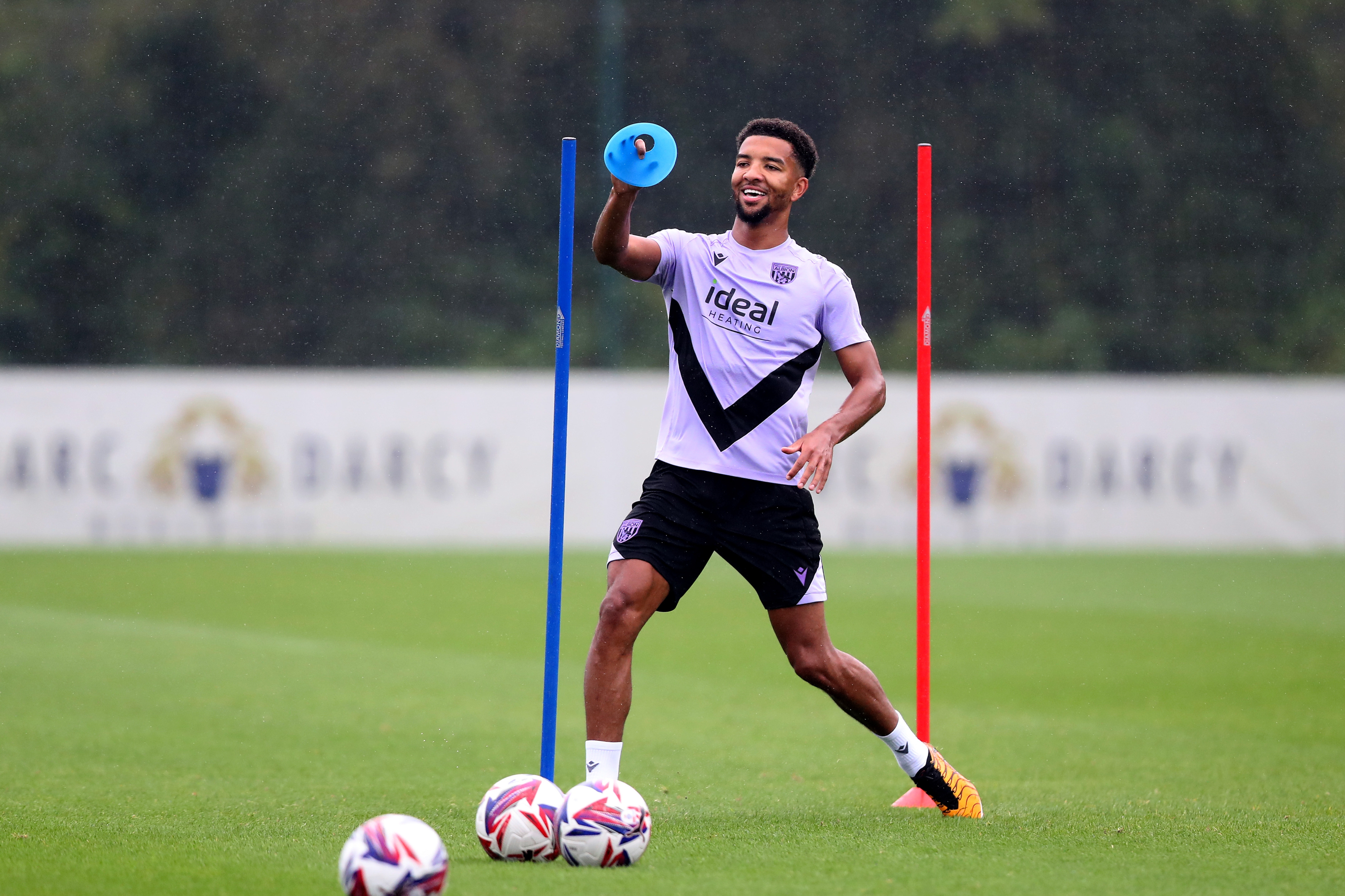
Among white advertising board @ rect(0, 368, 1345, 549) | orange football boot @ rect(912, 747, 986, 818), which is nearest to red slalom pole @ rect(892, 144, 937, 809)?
orange football boot @ rect(912, 747, 986, 818)

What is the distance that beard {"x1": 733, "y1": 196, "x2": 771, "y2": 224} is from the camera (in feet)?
19.0

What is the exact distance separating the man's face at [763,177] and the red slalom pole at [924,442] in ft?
2.23

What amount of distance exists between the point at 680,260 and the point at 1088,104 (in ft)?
71.2

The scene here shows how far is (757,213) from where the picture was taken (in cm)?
578

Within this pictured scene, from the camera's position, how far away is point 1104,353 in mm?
25422

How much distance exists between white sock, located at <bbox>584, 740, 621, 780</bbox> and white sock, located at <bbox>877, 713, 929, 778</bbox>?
1.07 metres

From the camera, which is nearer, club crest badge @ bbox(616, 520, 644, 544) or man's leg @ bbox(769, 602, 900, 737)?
club crest badge @ bbox(616, 520, 644, 544)

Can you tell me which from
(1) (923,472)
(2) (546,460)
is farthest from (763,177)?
(2) (546,460)

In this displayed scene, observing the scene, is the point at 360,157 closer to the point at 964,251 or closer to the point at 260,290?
the point at 260,290

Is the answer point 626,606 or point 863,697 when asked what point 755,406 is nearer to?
point 626,606

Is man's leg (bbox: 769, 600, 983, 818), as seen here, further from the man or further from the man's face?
the man's face

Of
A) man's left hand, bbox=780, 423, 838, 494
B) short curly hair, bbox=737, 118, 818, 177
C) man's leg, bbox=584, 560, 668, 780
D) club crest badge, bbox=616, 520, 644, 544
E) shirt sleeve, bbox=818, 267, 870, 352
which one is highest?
short curly hair, bbox=737, 118, 818, 177

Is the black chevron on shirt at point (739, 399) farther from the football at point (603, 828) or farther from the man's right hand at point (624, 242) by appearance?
the football at point (603, 828)

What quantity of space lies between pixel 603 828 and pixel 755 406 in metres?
1.61
